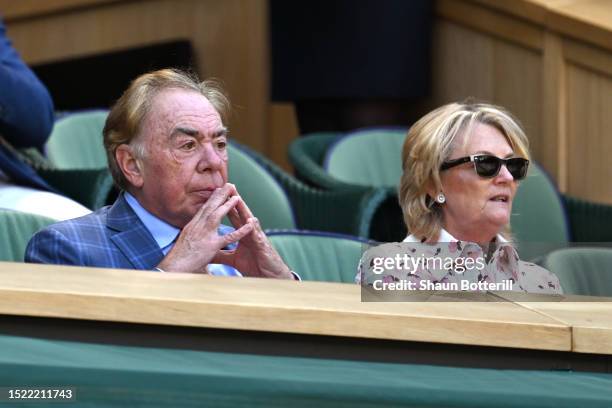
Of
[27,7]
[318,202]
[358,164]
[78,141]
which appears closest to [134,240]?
[318,202]

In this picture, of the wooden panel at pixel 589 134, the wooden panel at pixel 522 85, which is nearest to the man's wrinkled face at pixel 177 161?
the wooden panel at pixel 589 134

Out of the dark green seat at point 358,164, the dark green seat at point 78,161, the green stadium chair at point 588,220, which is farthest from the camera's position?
the green stadium chair at point 588,220

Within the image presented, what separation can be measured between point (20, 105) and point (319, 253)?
2.84ft

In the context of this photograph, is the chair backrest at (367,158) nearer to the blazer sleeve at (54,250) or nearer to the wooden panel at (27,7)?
the wooden panel at (27,7)

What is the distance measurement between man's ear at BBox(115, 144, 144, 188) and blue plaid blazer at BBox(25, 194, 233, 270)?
5 centimetres

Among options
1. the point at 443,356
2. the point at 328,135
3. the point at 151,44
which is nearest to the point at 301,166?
the point at 328,135

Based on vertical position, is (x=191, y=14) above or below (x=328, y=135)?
above

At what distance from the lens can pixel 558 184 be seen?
4891 millimetres

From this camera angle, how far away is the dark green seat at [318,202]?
3.94m

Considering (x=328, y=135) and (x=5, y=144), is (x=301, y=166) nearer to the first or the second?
(x=328, y=135)

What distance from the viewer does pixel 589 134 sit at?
4793 mm

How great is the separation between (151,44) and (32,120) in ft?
8.56

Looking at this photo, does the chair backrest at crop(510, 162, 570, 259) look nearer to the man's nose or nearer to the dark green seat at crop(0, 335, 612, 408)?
the man's nose

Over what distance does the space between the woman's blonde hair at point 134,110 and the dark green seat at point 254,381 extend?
38.7 inches
